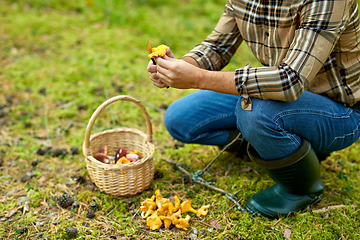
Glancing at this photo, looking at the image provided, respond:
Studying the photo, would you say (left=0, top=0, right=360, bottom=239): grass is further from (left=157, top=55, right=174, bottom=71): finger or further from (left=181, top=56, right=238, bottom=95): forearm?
(left=157, top=55, right=174, bottom=71): finger

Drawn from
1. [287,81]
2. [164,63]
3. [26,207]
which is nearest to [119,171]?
[26,207]

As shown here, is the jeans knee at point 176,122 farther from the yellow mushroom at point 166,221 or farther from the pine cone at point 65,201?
the pine cone at point 65,201

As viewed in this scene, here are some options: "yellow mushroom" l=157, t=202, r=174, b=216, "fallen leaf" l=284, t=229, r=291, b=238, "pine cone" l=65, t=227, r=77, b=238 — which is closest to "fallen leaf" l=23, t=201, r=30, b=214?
"pine cone" l=65, t=227, r=77, b=238

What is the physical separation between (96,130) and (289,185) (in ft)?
5.68

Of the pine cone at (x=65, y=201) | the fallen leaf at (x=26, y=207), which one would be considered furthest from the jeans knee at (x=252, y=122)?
the fallen leaf at (x=26, y=207)

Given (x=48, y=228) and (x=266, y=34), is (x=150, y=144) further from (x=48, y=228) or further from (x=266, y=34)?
(x=266, y=34)

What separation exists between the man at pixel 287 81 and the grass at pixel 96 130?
0.22m

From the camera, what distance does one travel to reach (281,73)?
4.54 ft

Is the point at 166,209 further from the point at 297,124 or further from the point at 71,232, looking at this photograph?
the point at 297,124

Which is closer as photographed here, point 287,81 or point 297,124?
point 287,81

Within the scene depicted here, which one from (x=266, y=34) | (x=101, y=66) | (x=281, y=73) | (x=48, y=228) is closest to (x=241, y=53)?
(x=101, y=66)

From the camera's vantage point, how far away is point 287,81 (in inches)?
54.2

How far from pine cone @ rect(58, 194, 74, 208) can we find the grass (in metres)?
0.03

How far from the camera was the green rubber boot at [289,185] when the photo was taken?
5.28 feet
